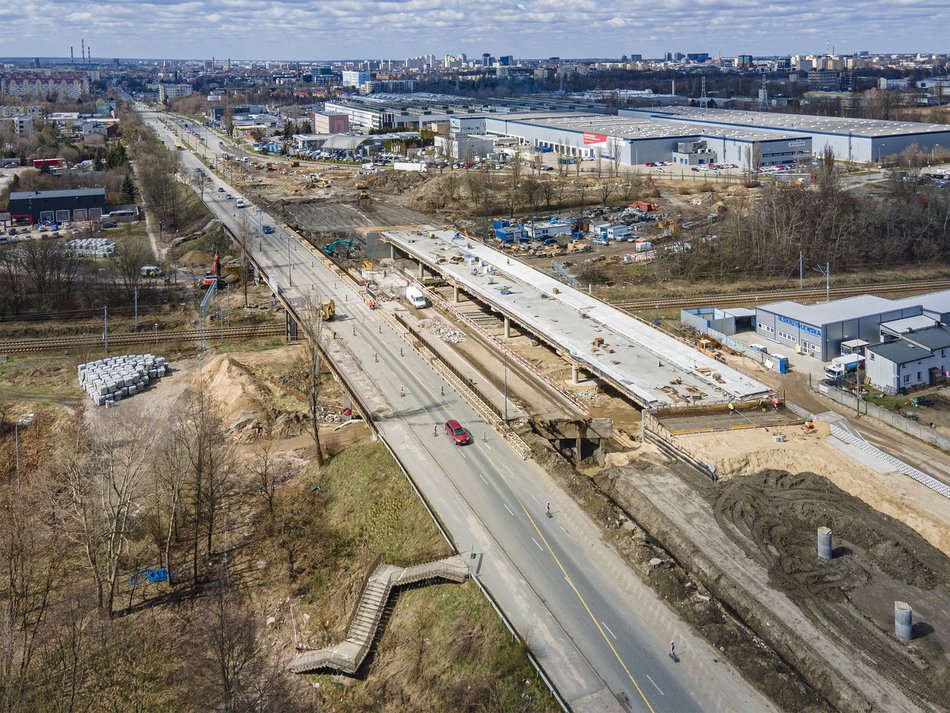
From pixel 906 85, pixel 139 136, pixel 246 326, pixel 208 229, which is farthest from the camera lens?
pixel 906 85

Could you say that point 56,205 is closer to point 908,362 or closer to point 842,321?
point 842,321

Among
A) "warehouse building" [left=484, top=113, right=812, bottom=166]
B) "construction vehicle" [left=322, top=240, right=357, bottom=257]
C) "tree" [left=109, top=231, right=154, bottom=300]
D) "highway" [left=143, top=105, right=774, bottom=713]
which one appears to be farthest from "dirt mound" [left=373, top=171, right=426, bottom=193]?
"highway" [left=143, top=105, right=774, bottom=713]

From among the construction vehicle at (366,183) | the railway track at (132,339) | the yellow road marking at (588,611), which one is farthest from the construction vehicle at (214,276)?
the yellow road marking at (588,611)

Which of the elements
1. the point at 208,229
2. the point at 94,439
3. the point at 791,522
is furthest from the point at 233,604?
the point at 208,229

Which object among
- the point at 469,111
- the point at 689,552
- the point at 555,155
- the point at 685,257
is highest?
the point at 469,111

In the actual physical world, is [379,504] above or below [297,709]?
above

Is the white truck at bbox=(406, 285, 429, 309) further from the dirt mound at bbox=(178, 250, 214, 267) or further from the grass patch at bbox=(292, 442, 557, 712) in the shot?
the dirt mound at bbox=(178, 250, 214, 267)

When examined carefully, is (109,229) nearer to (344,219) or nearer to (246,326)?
(344,219)
